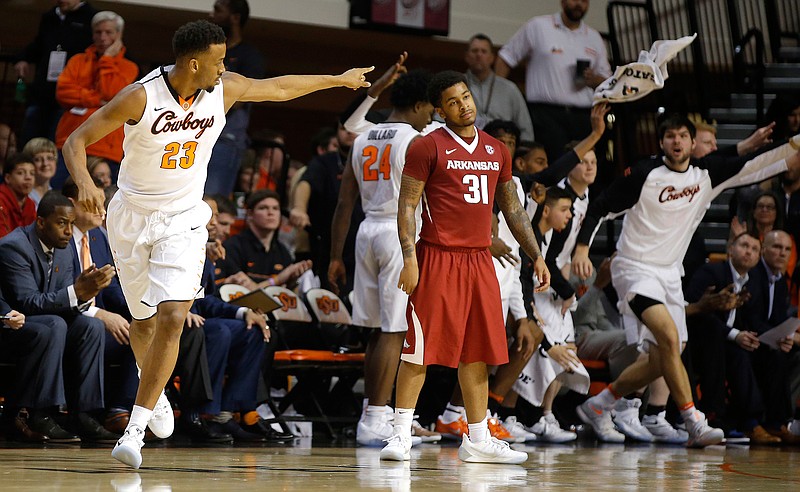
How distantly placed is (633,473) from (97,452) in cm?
272

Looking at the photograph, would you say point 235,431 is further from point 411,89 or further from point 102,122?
point 102,122

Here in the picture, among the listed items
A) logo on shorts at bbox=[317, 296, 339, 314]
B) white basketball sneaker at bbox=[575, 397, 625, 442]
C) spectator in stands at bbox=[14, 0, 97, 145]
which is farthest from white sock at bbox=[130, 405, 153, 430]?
spectator in stands at bbox=[14, 0, 97, 145]

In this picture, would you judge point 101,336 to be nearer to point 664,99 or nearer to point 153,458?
point 153,458

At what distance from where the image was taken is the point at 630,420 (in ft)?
29.2

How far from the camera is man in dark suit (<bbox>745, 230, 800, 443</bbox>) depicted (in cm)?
904

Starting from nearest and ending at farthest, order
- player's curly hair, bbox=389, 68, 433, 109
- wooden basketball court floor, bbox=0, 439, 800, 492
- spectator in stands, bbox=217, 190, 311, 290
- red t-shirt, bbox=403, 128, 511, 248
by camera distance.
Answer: wooden basketball court floor, bbox=0, 439, 800, 492, red t-shirt, bbox=403, 128, 511, 248, player's curly hair, bbox=389, 68, 433, 109, spectator in stands, bbox=217, 190, 311, 290


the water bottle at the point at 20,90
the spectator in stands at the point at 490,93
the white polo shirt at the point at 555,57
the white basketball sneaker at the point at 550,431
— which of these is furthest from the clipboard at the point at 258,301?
the white polo shirt at the point at 555,57

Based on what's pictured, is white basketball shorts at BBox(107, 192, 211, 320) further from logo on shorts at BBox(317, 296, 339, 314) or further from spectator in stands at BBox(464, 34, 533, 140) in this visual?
spectator in stands at BBox(464, 34, 533, 140)

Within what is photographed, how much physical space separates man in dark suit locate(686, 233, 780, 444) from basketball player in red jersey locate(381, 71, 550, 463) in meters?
3.43

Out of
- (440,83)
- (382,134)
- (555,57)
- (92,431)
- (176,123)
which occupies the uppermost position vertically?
(555,57)

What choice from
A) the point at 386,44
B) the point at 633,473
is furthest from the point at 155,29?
the point at 633,473

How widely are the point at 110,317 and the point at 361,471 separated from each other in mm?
2584

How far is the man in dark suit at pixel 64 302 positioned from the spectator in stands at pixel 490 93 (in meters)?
4.45

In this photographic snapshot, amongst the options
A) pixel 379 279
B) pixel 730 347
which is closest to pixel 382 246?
pixel 379 279
